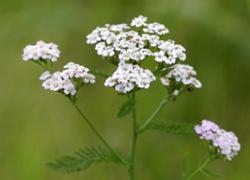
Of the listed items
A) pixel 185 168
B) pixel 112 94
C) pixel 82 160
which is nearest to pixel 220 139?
pixel 185 168

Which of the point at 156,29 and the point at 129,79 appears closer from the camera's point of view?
the point at 129,79

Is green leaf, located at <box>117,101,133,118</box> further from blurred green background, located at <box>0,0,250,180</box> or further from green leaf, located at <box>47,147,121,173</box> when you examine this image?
blurred green background, located at <box>0,0,250,180</box>

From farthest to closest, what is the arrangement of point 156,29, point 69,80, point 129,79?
point 156,29 → point 69,80 → point 129,79

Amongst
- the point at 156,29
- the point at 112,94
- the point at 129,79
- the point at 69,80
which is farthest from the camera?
the point at 112,94

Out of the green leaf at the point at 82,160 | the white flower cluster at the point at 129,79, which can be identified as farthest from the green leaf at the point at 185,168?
the white flower cluster at the point at 129,79

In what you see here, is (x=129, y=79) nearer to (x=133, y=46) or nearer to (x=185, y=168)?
(x=133, y=46)

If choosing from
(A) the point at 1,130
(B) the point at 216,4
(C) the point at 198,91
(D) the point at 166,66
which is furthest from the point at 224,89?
(D) the point at 166,66

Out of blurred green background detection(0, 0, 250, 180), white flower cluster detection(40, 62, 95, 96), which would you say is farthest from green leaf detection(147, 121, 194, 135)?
blurred green background detection(0, 0, 250, 180)
